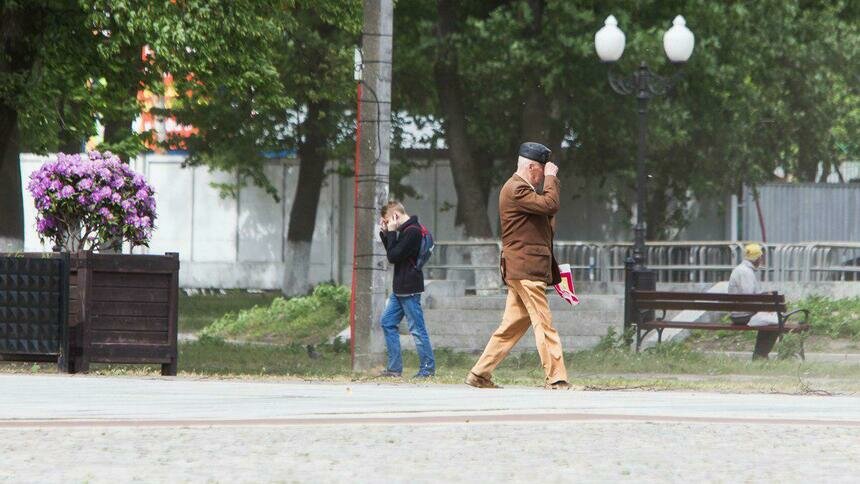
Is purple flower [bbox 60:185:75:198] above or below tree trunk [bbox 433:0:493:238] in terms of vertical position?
below

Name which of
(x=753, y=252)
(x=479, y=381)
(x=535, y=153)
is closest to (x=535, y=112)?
(x=753, y=252)

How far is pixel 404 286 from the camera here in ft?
54.3

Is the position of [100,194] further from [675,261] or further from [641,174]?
[675,261]

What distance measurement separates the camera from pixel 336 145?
38219 mm

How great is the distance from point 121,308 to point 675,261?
49.4 ft

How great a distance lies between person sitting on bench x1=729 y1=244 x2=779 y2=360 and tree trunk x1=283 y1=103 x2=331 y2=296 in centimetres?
1864

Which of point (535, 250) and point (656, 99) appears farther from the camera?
point (656, 99)

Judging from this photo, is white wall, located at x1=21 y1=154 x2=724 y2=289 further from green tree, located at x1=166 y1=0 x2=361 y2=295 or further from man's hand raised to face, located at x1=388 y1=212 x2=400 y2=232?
man's hand raised to face, located at x1=388 y1=212 x2=400 y2=232

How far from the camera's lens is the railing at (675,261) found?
1033 inches

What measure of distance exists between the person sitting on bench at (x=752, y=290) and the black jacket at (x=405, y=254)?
4.87 metres

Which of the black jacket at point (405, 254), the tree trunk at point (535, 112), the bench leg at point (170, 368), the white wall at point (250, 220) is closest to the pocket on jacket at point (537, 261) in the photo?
the black jacket at point (405, 254)

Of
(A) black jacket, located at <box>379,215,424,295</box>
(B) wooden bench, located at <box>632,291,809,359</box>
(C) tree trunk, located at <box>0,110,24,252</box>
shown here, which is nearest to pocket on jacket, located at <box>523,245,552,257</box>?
(A) black jacket, located at <box>379,215,424,295</box>

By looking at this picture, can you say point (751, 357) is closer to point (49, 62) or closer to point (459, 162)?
point (49, 62)

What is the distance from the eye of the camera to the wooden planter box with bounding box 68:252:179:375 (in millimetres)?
15141
